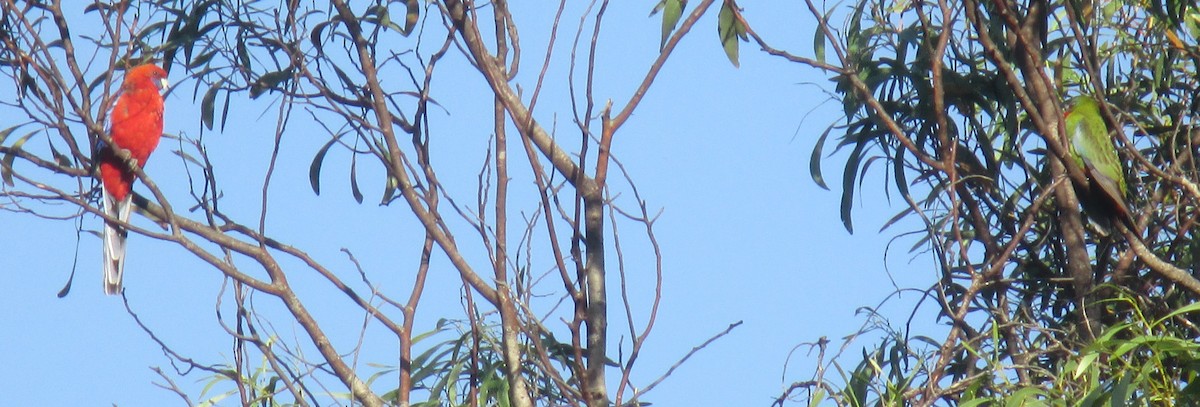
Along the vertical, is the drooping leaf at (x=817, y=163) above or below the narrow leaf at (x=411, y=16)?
below

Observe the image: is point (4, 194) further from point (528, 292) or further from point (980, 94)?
point (980, 94)

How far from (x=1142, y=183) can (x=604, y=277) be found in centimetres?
188

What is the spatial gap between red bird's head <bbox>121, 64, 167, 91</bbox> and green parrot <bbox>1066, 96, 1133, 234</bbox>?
3.21 metres

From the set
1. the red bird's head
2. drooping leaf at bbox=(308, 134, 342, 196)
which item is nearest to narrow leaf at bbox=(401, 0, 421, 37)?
drooping leaf at bbox=(308, 134, 342, 196)

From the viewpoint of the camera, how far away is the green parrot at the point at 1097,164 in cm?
302

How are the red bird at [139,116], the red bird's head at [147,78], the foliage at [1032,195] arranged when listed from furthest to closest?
the red bird's head at [147,78], the red bird at [139,116], the foliage at [1032,195]

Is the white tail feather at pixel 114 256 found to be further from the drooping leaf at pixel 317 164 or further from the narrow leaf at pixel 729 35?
the narrow leaf at pixel 729 35

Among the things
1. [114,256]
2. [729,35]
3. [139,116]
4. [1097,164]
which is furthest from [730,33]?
[139,116]

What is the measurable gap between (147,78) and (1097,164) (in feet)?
11.1

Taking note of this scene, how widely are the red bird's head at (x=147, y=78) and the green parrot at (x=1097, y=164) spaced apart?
10.5 ft

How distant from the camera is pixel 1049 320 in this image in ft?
9.78

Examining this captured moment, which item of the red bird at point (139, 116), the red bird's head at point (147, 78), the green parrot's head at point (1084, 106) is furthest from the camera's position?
the red bird's head at point (147, 78)

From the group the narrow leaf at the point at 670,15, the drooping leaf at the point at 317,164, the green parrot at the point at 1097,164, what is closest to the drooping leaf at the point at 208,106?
the drooping leaf at the point at 317,164

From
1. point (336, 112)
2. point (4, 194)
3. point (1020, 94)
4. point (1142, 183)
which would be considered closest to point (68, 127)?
point (4, 194)
